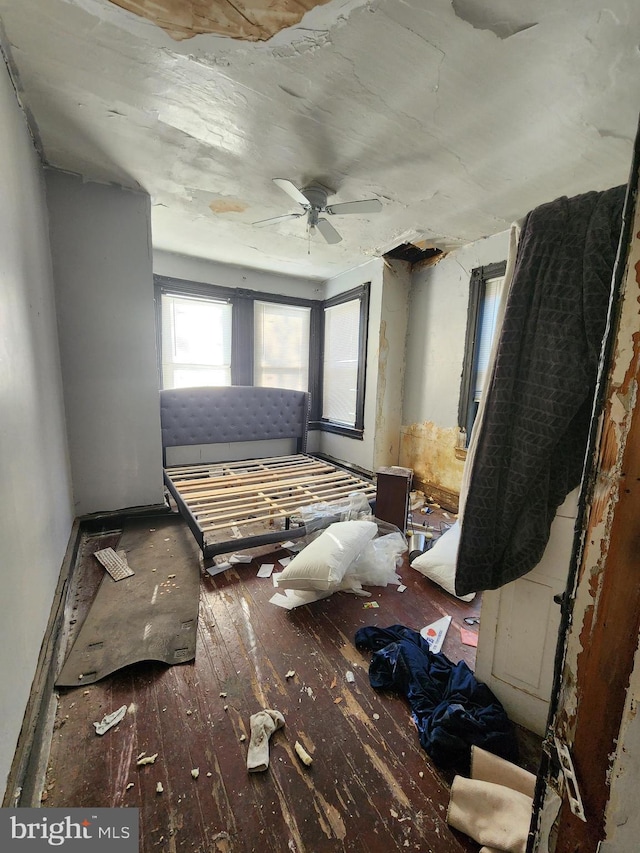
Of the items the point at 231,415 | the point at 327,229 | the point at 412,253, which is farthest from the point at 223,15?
the point at 231,415

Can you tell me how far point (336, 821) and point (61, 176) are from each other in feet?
12.9

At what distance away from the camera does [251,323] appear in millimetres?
4605

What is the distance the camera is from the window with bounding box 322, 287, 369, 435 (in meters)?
4.43

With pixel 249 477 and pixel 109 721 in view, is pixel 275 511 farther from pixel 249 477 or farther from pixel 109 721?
pixel 109 721

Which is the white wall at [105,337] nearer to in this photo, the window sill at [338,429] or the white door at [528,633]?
the window sill at [338,429]

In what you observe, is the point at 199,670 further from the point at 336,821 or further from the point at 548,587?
the point at 548,587

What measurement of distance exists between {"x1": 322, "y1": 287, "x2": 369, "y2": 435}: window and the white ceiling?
1727mm

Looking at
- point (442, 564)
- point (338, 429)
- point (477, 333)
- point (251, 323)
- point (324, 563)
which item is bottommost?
point (442, 564)

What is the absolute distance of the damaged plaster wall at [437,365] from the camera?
3600 mm

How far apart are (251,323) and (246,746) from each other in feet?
14.0

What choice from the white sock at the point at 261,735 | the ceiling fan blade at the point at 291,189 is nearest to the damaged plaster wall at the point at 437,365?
the ceiling fan blade at the point at 291,189

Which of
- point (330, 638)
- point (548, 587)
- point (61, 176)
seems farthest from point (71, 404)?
point (548, 587)

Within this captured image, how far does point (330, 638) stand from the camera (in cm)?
177

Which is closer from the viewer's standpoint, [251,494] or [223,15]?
[223,15]
